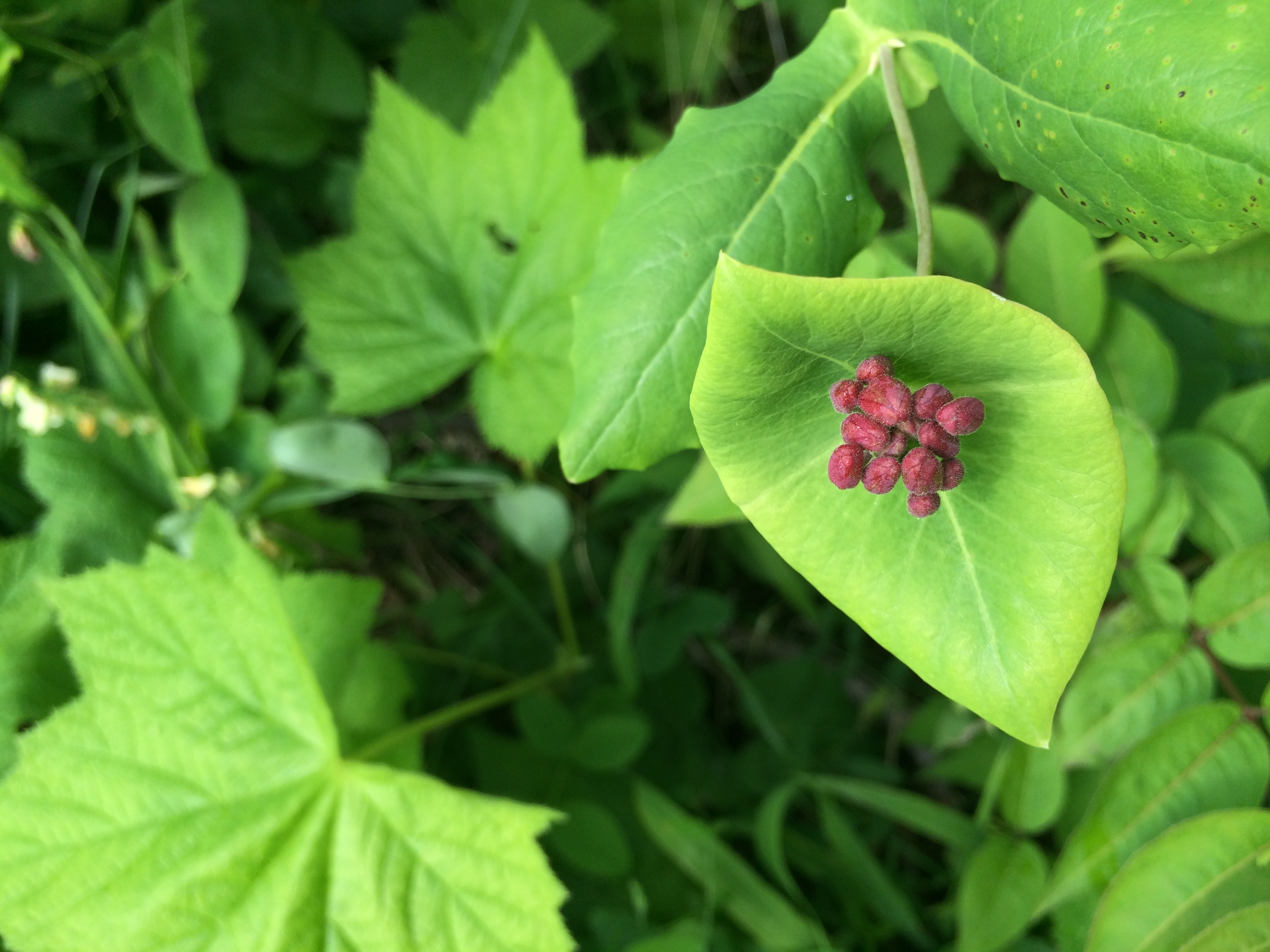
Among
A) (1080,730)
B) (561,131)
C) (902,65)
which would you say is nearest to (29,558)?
(561,131)

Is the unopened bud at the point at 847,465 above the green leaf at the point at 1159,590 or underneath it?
above

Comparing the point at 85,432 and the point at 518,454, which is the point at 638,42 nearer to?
the point at 518,454

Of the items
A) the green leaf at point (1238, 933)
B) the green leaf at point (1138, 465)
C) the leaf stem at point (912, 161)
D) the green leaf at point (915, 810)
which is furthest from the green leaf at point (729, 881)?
the leaf stem at point (912, 161)

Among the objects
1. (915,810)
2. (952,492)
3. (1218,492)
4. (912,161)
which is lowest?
(915,810)

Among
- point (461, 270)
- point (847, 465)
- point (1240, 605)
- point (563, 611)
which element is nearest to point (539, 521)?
point (563, 611)

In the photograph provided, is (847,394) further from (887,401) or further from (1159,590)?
(1159,590)

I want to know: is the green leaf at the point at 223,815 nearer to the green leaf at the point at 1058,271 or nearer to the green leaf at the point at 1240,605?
the green leaf at the point at 1240,605
